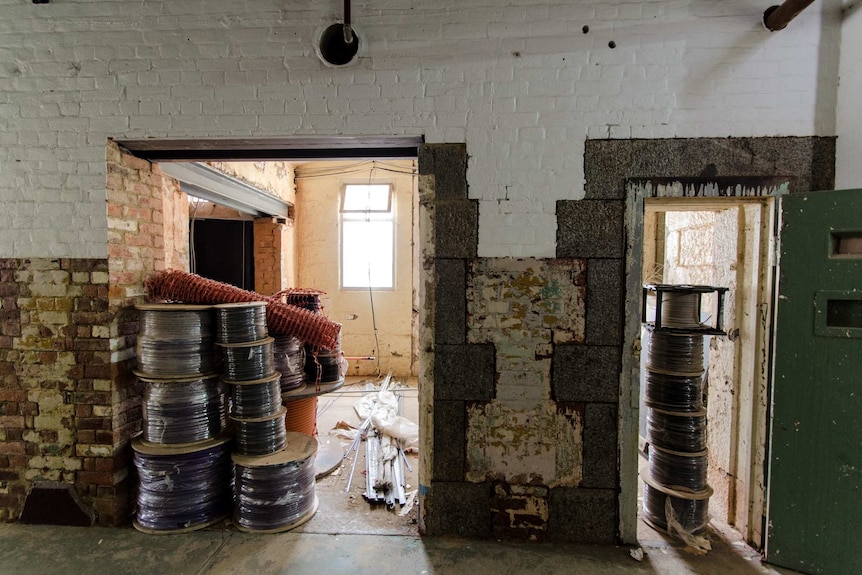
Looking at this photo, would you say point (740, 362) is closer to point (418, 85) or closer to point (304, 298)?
point (418, 85)

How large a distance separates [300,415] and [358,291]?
3104 mm

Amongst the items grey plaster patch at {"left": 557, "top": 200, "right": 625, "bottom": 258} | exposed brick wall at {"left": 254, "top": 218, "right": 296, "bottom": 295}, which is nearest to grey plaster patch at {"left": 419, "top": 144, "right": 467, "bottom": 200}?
grey plaster patch at {"left": 557, "top": 200, "right": 625, "bottom": 258}

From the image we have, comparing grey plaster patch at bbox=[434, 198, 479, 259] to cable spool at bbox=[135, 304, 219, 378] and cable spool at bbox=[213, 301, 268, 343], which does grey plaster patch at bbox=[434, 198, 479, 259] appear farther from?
cable spool at bbox=[135, 304, 219, 378]

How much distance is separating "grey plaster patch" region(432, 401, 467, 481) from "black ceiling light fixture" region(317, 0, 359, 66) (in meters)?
1.97

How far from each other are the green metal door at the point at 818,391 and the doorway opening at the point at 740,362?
0.11m

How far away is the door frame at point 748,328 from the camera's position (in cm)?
210

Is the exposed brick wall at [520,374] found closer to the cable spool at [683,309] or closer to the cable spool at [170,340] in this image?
the cable spool at [683,309]

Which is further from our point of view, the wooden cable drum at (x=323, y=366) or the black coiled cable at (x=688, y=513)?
the wooden cable drum at (x=323, y=366)

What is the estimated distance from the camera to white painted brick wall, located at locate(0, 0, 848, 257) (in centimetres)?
206

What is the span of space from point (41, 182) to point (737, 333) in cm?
407

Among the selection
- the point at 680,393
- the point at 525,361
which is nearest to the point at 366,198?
the point at 525,361

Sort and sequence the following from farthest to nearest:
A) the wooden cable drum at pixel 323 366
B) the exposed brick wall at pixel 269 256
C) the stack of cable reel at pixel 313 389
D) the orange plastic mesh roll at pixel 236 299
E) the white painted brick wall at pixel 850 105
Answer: the exposed brick wall at pixel 269 256
the wooden cable drum at pixel 323 366
the stack of cable reel at pixel 313 389
the orange plastic mesh roll at pixel 236 299
the white painted brick wall at pixel 850 105

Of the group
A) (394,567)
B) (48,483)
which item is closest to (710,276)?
(394,567)

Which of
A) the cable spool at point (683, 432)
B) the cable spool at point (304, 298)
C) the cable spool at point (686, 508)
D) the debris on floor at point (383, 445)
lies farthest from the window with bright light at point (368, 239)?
the cable spool at point (686, 508)
